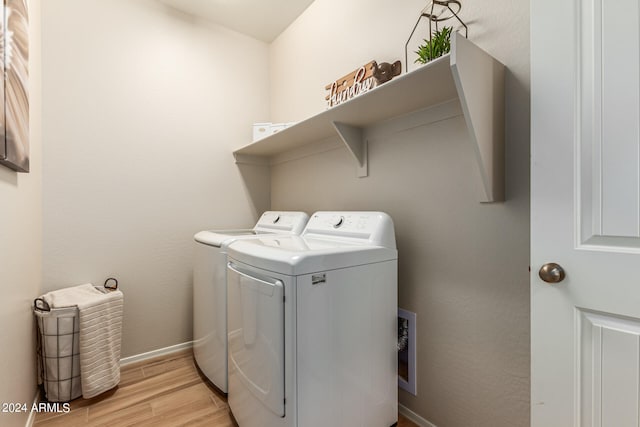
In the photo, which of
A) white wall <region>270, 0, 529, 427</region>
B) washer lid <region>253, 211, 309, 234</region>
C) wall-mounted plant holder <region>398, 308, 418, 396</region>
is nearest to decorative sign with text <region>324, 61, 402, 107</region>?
white wall <region>270, 0, 529, 427</region>

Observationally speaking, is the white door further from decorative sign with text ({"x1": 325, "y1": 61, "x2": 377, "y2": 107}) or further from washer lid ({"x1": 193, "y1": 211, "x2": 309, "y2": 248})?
washer lid ({"x1": 193, "y1": 211, "x2": 309, "y2": 248})

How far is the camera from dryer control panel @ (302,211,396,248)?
1.39 meters

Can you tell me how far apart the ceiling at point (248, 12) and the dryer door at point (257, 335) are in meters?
2.03

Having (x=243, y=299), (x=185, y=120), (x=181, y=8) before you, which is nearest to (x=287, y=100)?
(x=185, y=120)

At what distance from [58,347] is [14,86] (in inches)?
52.4

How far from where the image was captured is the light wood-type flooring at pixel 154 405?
1491 millimetres

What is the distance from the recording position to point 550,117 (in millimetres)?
874

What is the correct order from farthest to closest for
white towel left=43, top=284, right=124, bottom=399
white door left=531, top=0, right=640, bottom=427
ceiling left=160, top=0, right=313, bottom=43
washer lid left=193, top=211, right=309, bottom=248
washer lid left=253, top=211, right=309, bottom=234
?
1. ceiling left=160, top=0, right=313, bottom=43
2. washer lid left=253, top=211, right=309, bottom=234
3. washer lid left=193, top=211, right=309, bottom=248
4. white towel left=43, top=284, right=124, bottom=399
5. white door left=531, top=0, right=640, bottom=427

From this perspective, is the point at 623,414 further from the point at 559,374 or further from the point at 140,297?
the point at 140,297

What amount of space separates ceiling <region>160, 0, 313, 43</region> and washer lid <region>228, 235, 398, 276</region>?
1945 millimetres

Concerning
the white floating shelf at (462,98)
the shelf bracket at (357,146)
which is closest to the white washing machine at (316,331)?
the shelf bracket at (357,146)

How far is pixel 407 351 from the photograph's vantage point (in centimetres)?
150

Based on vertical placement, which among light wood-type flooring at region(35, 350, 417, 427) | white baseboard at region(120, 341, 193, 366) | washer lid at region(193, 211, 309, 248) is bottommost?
light wood-type flooring at region(35, 350, 417, 427)

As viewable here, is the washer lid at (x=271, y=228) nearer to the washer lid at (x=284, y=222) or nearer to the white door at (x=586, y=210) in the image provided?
the washer lid at (x=284, y=222)
